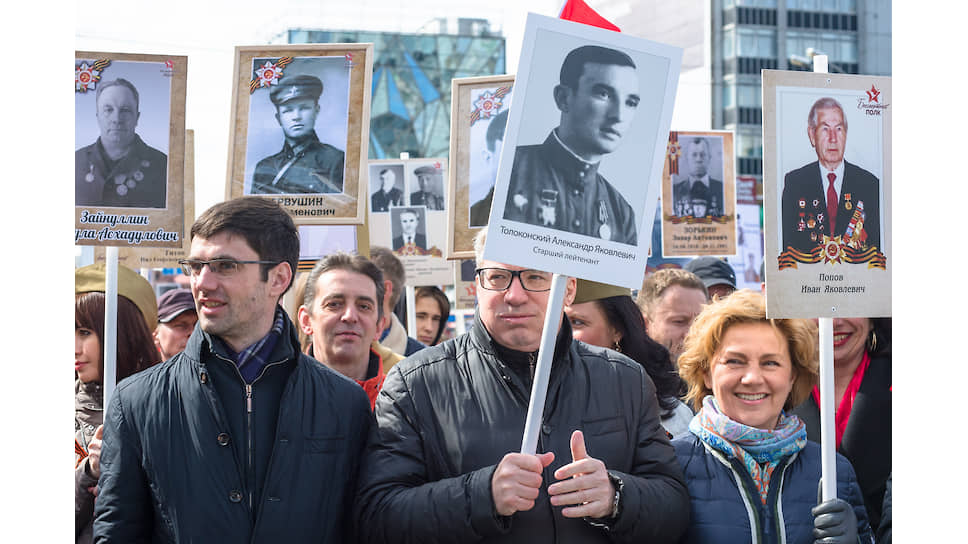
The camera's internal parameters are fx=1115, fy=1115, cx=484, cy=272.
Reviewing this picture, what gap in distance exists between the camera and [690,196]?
8.24 meters

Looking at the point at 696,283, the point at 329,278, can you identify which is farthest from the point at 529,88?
the point at 696,283

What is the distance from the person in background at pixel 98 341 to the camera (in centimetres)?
410

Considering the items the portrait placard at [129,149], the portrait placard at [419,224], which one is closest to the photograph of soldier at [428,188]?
the portrait placard at [419,224]

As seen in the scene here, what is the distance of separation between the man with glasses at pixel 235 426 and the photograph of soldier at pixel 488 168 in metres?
1.68

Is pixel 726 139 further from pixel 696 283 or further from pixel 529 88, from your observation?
pixel 529 88

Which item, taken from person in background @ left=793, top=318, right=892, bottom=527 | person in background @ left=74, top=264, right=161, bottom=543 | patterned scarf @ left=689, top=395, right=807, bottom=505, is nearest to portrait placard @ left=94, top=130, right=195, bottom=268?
person in background @ left=74, top=264, right=161, bottom=543

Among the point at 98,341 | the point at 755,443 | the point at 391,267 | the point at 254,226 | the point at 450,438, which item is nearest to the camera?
the point at 450,438

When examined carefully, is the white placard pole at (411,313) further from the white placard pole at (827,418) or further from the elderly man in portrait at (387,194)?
the white placard pole at (827,418)

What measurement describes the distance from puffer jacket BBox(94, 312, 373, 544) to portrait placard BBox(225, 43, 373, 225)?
130 cm

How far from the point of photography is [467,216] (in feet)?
16.1

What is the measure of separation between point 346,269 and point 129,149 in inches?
40.8

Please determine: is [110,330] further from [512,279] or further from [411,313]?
[411,313]

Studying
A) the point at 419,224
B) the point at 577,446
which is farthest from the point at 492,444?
the point at 419,224

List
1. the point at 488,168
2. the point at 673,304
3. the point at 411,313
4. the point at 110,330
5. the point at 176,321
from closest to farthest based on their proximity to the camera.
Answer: the point at 110,330 → the point at 176,321 → the point at 488,168 → the point at 673,304 → the point at 411,313
